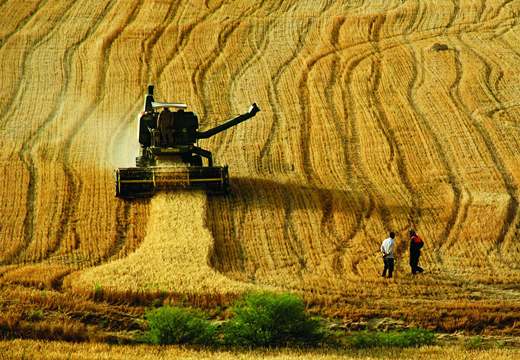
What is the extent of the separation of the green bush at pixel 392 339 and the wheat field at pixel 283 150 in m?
0.88

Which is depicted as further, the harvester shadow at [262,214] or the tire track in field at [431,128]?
the tire track in field at [431,128]

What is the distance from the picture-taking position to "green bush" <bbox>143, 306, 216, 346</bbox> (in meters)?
12.9

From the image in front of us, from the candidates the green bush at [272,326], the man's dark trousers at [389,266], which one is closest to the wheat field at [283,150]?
the man's dark trousers at [389,266]

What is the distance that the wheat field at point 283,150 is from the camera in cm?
1675

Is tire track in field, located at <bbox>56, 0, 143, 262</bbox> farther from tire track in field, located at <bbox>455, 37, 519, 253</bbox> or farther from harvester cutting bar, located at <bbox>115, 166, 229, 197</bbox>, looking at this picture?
tire track in field, located at <bbox>455, 37, 519, 253</bbox>

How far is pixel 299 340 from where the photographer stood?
13320 millimetres

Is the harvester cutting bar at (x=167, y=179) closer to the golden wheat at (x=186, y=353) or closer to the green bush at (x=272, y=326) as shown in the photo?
the green bush at (x=272, y=326)

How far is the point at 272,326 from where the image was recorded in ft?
42.9

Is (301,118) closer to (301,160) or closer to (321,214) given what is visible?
(301,160)

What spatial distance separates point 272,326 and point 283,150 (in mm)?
14198

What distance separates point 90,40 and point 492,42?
67.0 feet

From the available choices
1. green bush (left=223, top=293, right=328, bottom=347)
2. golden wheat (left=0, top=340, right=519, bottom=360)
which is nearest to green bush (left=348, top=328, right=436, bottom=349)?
golden wheat (left=0, top=340, right=519, bottom=360)

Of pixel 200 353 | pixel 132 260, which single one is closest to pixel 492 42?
pixel 132 260

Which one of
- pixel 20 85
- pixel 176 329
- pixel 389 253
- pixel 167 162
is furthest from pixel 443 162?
pixel 20 85
